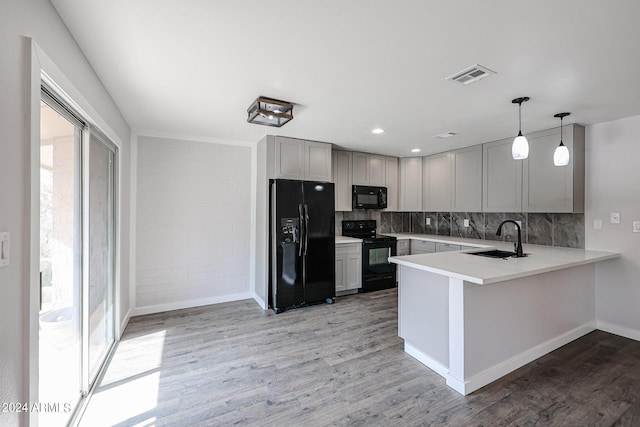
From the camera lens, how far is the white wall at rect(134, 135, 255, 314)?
3.66 meters

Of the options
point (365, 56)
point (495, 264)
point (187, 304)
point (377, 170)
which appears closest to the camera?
point (365, 56)

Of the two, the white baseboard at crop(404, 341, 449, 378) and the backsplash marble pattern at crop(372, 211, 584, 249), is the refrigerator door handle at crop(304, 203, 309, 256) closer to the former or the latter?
the backsplash marble pattern at crop(372, 211, 584, 249)

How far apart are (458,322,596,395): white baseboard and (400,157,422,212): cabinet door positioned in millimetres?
2687

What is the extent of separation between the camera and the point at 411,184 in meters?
5.24

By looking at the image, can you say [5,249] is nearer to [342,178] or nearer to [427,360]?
[427,360]

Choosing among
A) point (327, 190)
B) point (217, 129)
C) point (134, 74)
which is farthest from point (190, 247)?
point (134, 74)

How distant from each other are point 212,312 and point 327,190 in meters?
2.27

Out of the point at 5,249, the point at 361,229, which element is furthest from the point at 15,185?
the point at 361,229

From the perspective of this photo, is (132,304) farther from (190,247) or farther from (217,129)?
(217,129)

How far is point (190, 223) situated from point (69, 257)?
205cm

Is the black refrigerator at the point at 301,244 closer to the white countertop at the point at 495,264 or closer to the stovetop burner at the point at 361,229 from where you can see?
the stovetop burner at the point at 361,229

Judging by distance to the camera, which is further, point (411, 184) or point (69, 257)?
point (411, 184)

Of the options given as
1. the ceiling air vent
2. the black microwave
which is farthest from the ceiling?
the black microwave

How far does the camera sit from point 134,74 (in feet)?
6.97
